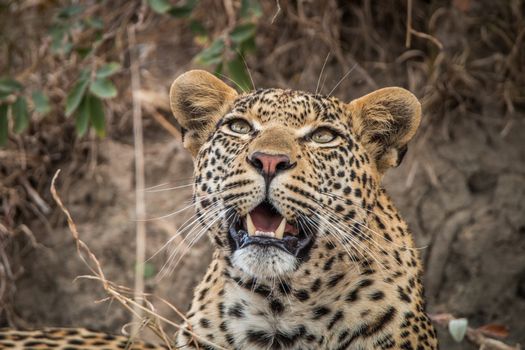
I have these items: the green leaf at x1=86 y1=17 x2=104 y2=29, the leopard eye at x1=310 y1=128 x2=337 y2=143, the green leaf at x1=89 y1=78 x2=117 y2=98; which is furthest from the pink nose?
the green leaf at x1=86 y1=17 x2=104 y2=29

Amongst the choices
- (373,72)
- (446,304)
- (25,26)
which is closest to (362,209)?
(446,304)

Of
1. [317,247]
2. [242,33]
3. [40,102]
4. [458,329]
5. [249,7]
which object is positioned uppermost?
[249,7]

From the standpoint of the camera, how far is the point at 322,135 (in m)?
4.20

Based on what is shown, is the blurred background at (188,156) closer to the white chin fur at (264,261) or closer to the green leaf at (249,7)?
the green leaf at (249,7)

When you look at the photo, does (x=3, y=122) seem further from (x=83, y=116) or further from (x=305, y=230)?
(x=305, y=230)

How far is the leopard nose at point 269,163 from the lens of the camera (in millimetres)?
3781

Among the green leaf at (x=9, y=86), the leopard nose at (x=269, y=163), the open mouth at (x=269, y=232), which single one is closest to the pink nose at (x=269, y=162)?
the leopard nose at (x=269, y=163)

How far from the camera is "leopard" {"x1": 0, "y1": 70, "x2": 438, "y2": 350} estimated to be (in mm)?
3873

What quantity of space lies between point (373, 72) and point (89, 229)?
2351mm

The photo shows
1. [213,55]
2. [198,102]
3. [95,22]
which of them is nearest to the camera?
[198,102]

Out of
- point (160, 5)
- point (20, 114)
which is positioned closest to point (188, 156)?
point (20, 114)

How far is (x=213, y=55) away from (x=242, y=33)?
9.3 inches

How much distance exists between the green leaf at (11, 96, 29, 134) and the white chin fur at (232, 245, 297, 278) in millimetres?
2481

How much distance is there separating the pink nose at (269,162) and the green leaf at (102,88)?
77.9 inches
